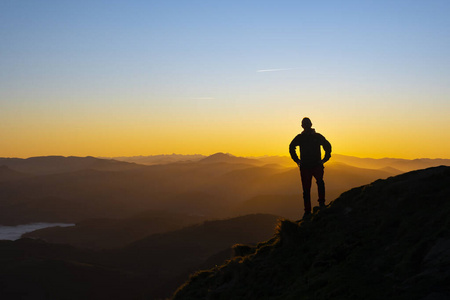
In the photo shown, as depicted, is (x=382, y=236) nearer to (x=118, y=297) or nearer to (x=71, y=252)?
(x=118, y=297)

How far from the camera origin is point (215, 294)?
10656 millimetres

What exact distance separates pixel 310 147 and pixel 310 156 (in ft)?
0.98

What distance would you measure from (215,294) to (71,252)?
135700 millimetres

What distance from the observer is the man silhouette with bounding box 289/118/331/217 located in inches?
495

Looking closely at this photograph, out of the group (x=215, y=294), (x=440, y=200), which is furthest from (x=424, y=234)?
(x=215, y=294)

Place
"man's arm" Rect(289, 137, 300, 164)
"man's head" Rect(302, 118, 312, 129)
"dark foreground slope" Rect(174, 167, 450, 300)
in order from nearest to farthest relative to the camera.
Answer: "dark foreground slope" Rect(174, 167, 450, 300) → "man's head" Rect(302, 118, 312, 129) → "man's arm" Rect(289, 137, 300, 164)

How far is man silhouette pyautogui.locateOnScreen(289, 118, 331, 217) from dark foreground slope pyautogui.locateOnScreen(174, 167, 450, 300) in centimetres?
98

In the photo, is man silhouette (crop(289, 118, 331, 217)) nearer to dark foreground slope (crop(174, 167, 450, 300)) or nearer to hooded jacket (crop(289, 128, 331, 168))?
hooded jacket (crop(289, 128, 331, 168))

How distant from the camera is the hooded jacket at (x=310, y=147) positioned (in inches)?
495

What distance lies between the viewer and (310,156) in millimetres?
12594

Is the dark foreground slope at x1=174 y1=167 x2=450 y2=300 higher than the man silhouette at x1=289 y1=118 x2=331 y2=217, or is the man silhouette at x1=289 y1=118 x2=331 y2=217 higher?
the man silhouette at x1=289 y1=118 x2=331 y2=217

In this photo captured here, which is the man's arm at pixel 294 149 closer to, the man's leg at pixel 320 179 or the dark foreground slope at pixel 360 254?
the man's leg at pixel 320 179

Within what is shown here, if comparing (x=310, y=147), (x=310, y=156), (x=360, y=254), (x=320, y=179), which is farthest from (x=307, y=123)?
(x=360, y=254)

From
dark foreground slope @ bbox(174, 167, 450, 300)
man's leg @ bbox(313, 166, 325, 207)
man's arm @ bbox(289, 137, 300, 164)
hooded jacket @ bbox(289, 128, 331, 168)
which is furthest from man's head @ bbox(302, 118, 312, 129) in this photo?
dark foreground slope @ bbox(174, 167, 450, 300)
